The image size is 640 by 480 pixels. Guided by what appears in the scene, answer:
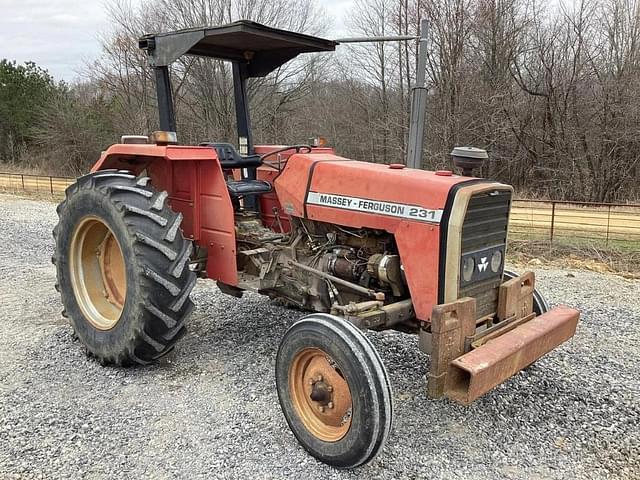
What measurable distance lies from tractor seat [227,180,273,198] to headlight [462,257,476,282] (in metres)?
1.74

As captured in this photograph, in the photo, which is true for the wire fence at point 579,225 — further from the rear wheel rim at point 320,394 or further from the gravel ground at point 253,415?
the rear wheel rim at point 320,394

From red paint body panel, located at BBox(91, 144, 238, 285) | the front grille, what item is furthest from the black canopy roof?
the front grille

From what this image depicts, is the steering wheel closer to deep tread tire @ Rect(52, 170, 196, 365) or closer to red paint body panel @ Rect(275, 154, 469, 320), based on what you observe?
red paint body panel @ Rect(275, 154, 469, 320)

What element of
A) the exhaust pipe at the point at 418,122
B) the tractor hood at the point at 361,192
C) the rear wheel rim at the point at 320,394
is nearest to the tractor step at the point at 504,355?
the rear wheel rim at the point at 320,394

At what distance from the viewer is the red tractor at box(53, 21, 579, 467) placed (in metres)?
2.78

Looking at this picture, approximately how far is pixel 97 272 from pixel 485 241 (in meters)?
2.86

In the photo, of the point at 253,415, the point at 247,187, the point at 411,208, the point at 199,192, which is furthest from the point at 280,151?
the point at 253,415

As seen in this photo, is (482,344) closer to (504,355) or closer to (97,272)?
(504,355)

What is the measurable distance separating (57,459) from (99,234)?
5.97 feet

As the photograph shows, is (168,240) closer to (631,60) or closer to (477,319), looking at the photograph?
(477,319)

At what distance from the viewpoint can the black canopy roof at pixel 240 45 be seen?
3672mm

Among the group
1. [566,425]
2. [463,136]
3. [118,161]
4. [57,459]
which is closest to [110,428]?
[57,459]

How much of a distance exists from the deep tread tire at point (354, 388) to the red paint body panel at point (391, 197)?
22.9 inches

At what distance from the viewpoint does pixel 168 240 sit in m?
3.50
